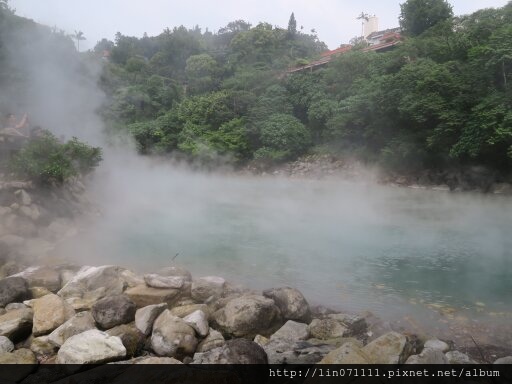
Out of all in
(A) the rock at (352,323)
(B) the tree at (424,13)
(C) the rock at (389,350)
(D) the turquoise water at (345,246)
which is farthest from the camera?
(B) the tree at (424,13)

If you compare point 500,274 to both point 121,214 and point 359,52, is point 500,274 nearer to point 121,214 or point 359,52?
point 121,214

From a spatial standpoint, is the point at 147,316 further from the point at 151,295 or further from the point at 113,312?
the point at 151,295

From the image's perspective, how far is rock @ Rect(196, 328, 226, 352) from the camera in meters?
3.91

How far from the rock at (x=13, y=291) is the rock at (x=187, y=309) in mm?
2082

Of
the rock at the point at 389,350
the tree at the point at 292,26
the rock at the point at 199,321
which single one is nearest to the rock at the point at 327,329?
the rock at the point at 389,350

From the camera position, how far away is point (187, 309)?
464 centimetres

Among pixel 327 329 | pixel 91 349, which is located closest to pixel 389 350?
pixel 327 329

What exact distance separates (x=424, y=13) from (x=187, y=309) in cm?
2706

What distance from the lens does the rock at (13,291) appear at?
4.92 m

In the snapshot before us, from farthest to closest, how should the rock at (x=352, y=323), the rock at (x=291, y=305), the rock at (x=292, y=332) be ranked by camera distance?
the rock at (x=291, y=305) → the rock at (x=352, y=323) → the rock at (x=292, y=332)

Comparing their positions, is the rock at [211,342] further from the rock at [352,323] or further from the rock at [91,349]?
the rock at [352,323]

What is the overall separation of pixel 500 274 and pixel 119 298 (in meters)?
5.90

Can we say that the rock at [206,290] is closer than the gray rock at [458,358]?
No

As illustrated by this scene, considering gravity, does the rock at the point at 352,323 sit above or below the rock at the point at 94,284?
below
